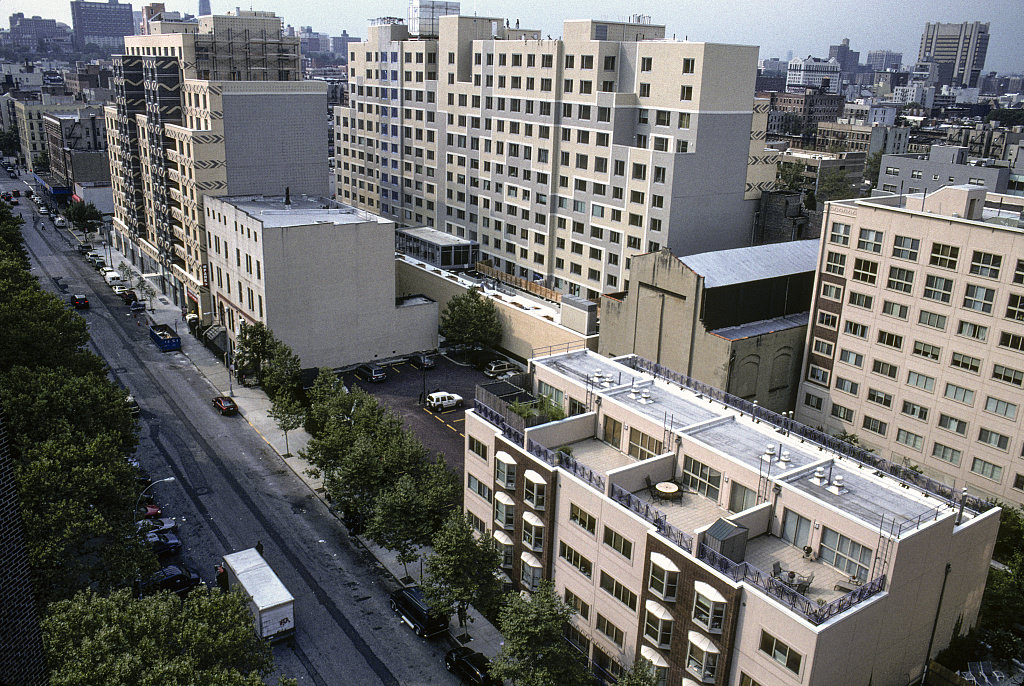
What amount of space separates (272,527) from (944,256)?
52.4 metres

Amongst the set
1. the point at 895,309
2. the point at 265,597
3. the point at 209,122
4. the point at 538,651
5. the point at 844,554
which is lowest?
the point at 265,597

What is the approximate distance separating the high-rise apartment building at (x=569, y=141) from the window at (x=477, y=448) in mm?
44521

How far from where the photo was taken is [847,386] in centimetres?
6581

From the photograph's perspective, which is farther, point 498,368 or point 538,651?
point 498,368

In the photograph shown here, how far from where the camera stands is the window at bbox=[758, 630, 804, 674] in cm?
3222

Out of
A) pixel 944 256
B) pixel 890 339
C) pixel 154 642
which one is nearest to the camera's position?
pixel 154 642

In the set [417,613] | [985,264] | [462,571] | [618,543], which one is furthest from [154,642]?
[985,264]

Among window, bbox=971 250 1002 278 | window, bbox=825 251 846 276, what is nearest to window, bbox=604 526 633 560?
window, bbox=971 250 1002 278

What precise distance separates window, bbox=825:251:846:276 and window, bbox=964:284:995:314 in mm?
9796

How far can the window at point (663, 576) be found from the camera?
3681cm

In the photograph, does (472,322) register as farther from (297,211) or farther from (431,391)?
(297,211)

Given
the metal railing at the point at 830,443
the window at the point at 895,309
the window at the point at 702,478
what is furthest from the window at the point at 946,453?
the window at the point at 702,478

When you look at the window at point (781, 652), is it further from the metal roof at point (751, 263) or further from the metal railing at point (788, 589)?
the metal roof at point (751, 263)

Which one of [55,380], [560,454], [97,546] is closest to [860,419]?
[560,454]
